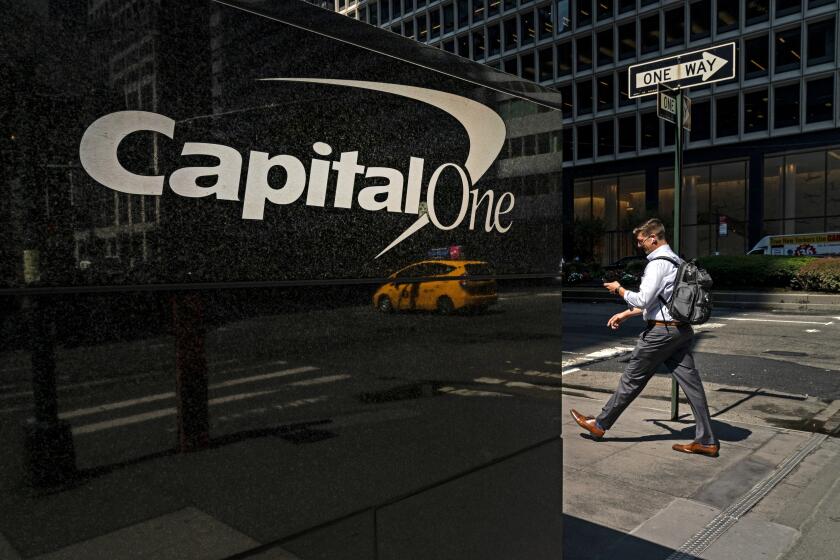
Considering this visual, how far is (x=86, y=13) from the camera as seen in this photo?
126 cm

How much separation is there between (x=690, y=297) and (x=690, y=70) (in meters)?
2.93

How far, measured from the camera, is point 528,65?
4606cm

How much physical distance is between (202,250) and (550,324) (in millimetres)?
1658

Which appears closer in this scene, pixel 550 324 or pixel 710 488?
pixel 550 324

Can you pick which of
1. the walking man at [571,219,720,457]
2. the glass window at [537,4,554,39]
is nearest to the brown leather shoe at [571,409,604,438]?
the walking man at [571,219,720,457]

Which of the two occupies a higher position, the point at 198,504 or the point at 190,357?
the point at 190,357

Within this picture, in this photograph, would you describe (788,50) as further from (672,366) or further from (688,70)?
(672,366)

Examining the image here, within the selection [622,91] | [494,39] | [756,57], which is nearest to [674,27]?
[622,91]

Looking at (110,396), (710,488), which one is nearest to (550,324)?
(110,396)

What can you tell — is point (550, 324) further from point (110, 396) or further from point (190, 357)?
point (110, 396)

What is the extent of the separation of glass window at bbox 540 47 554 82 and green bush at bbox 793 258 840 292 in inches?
1099

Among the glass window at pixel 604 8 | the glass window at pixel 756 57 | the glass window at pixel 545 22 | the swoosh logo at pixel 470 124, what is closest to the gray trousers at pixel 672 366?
the swoosh logo at pixel 470 124

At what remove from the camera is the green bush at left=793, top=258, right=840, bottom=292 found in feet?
66.9

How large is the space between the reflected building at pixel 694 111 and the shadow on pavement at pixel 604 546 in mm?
35315
